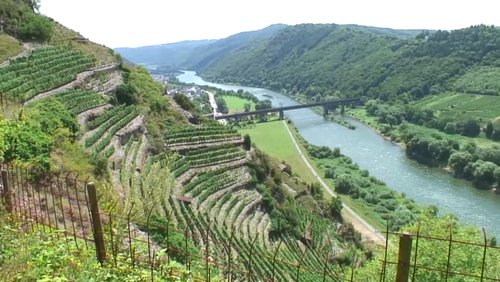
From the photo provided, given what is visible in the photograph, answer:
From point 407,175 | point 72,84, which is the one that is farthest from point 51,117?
Result: point 407,175

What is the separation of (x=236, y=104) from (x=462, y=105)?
55930 millimetres

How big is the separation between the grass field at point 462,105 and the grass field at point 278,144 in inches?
1391

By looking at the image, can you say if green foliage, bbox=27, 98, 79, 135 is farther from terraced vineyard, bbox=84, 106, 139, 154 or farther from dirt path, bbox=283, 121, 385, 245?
dirt path, bbox=283, 121, 385, 245

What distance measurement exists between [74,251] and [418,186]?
62.0 metres

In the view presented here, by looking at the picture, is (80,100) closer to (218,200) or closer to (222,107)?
(218,200)

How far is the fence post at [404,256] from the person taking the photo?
4.35 metres

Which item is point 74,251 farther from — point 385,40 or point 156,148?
point 385,40

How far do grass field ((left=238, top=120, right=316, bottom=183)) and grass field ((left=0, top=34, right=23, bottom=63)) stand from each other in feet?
123

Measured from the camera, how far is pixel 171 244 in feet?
54.4

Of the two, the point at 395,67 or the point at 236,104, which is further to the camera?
the point at 395,67

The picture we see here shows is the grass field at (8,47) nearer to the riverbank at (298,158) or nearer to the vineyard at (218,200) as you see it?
the vineyard at (218,200)

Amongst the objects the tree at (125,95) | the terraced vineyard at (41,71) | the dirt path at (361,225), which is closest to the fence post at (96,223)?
the terraced vineyard at (41,71)

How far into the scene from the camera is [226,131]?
40.7 meters

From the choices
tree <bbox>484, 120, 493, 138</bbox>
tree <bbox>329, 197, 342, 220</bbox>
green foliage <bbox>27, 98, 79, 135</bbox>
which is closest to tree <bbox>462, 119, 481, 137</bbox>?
tree <bbox>484, 120, 493, 138</bbox>
